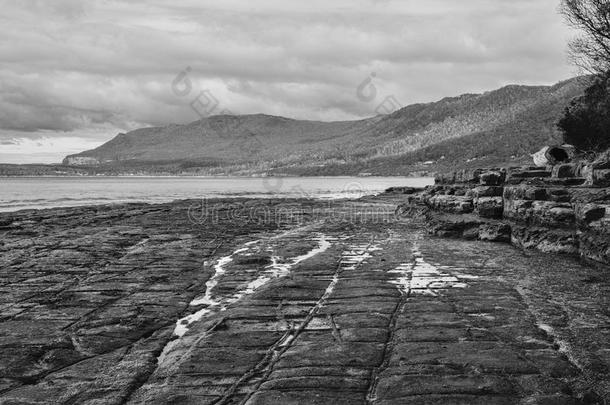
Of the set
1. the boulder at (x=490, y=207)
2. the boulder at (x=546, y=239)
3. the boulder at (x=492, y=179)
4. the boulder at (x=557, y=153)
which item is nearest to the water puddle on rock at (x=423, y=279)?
the boulder at (x=546, y=239)

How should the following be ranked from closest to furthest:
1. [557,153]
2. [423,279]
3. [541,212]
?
[423,279]
[541,212]
[557,153]

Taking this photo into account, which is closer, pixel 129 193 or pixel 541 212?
pixel 541 212

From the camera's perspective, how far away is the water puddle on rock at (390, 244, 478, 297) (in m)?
12.6

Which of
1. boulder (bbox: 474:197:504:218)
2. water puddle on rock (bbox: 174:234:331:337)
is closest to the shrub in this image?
boulder (bbox: 474:197:504:218)

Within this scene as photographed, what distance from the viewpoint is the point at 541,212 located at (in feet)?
63.0

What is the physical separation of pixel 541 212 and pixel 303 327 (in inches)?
506

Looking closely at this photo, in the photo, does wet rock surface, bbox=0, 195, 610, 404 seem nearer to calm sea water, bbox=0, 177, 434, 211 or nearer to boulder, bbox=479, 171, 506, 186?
boulder, bbox=479, 171, 506, 186

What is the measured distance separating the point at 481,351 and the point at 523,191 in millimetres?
15003

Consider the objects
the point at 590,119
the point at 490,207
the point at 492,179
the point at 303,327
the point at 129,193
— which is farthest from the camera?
the point at 129,193

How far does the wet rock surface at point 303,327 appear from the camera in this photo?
6.87m

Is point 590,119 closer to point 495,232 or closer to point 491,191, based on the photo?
point 491,191

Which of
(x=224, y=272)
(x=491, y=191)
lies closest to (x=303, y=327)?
(x=224, y=272)

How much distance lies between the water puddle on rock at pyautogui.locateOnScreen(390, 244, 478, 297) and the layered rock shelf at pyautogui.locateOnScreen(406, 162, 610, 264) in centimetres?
436

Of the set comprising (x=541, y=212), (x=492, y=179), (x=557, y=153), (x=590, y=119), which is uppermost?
(x=590, y=119)
